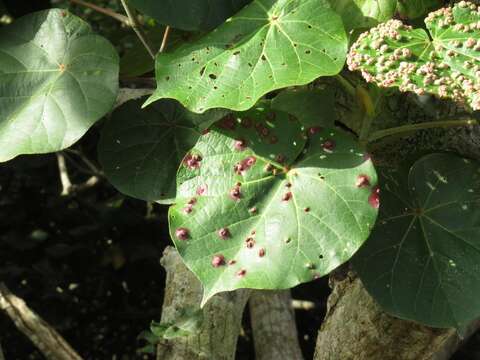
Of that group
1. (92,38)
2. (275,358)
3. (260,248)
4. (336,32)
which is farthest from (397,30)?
(275,358)

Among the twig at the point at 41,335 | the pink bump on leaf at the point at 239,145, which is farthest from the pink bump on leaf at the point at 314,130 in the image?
the twig at the point at 41,335

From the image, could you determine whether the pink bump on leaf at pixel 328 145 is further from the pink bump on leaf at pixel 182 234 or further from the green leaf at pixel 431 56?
the pink bump on leaf at pixel 182 234

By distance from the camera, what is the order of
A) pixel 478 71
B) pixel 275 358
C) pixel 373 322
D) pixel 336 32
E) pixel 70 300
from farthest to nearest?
1. pixel 70 300
2. pixel 275 358
3. pixel 373 322
4. pixel 336 32
5. pixel 478 71

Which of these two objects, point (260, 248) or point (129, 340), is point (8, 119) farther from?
point (129, 340)

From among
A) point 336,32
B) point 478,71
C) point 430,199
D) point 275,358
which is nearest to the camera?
point 478,71

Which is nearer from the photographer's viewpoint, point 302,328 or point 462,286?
point 462,286

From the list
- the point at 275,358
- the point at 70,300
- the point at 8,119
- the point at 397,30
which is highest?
the point at 397,30
